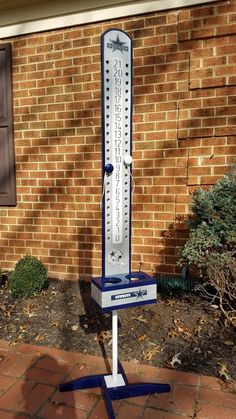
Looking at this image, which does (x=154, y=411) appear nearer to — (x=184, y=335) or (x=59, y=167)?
(x=184, y=335)

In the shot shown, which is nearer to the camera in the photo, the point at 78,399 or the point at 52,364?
the point at 78,399

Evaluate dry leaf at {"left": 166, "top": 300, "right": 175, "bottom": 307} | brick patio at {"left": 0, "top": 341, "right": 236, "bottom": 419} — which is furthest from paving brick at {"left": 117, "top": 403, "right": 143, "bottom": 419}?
dry leaf at {"left": 166, "top": 300, "right": 175, "bottom": 307}

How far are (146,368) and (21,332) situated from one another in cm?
128

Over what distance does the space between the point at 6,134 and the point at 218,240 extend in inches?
120

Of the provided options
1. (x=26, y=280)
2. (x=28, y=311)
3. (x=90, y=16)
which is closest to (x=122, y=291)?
(x=28, y=311)

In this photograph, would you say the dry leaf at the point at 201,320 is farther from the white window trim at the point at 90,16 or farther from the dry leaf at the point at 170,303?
the white window trim at the point at 90,16

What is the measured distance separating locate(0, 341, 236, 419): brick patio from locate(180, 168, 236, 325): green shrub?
90 centimetres

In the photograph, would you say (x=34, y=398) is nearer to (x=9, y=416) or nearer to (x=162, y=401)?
(x=9, y=416)

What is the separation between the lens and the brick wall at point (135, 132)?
3654 mm

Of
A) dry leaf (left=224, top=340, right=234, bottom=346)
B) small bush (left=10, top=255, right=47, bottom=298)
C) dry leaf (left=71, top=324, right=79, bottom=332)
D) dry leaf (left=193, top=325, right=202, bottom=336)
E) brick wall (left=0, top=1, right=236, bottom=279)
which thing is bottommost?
dry leaf (left=71, top=324, right=79, bottom=332)

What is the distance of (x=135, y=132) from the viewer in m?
3.97

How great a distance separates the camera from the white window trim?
3688 mm

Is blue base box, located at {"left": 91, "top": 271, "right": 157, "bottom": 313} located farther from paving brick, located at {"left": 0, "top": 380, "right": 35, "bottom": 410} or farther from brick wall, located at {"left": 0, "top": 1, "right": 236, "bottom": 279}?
brick wall, located at {"left": 0, "top": 1, "right": 236, "bottom": 279}

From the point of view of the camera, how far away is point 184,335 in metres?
3.04
